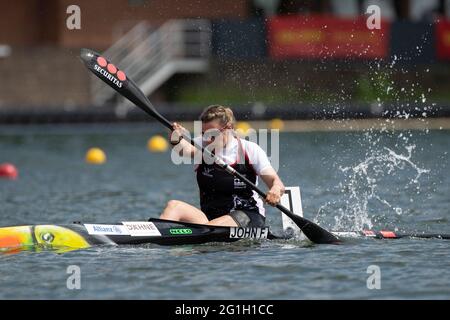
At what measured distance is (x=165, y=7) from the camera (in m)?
34.5

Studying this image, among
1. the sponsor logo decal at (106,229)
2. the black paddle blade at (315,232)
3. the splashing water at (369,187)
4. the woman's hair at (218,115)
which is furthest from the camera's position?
the splashing water at (369,187)

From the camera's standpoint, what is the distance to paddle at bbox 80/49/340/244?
11.0 m

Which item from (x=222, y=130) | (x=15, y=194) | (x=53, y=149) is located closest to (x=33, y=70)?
(x=53, y=149)

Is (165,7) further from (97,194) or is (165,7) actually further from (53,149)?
(97,194)

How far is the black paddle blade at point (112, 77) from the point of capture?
37.4 ft

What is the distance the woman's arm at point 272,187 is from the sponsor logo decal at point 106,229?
1464 mm

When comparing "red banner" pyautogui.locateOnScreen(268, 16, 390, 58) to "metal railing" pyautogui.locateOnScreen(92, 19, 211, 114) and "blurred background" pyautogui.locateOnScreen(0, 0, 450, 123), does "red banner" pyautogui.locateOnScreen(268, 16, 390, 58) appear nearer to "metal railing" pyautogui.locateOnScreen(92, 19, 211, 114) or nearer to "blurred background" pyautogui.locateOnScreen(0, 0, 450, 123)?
"blurred background" pyautogui.locateOnScreen(0, 0, 450, 123)

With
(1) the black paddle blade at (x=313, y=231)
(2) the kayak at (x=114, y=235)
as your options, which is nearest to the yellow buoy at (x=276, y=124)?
(1) the black paddle blade at (x=313, y=231)

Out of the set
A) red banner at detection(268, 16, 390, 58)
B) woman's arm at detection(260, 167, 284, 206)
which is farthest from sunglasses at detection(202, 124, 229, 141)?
red banner at detection(268, 16, 390, 58)

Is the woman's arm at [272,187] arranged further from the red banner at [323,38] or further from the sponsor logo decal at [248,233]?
the red banner at [323,38]

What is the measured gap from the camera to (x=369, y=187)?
1609 cm

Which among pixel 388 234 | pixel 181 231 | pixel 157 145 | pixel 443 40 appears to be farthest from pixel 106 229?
pixel 443 40

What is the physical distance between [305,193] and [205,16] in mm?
17765

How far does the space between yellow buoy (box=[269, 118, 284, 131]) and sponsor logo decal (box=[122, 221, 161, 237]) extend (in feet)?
56.3
